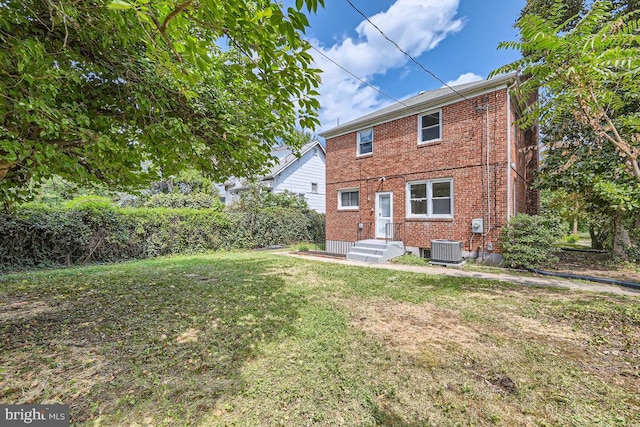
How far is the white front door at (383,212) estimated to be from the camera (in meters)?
11.7

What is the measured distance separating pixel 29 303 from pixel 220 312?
3.50 m

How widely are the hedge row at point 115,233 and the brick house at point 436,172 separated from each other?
15.8 ft

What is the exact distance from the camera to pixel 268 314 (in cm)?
449

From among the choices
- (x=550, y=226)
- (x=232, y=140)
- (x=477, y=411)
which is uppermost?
(x=232, y=140)

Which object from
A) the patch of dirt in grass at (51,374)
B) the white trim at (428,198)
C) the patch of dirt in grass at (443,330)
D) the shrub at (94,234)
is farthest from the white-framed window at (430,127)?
the patch of dirt in grass at (51,374)

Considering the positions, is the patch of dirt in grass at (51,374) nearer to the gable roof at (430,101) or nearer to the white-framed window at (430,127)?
the gable roof at (430,101)

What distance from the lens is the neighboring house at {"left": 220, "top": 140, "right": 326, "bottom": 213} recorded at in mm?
20312

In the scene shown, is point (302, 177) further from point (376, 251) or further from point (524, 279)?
point (524, 279)

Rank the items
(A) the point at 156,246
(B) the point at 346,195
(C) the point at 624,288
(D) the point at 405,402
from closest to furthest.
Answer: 1. (D) the point at 405,402
2. (C) the point at 624,288
3. (A) the point at 156,246
4. (B) the point at 346,195

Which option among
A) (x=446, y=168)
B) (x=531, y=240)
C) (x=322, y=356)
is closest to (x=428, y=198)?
(x=446, y=168)

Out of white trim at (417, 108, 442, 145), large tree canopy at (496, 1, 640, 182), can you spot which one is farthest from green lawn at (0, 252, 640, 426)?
white trim at (417, 108, 442, 145)

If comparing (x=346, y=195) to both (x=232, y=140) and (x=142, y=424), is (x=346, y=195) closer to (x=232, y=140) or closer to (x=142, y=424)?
(x=232, y=140)

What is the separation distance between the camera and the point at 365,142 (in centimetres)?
1279

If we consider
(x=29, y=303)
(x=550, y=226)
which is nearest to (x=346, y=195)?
(x=550, y=226)
